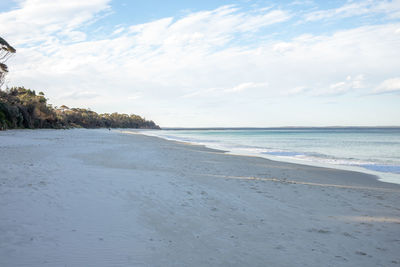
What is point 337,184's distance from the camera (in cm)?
974

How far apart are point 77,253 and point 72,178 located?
4.52 m

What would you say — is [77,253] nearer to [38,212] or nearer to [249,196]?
[38,212]

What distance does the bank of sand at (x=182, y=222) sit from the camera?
372 centimetres

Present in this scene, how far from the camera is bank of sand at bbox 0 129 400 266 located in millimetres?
3721

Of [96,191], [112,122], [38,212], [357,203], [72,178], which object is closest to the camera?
[38,212]

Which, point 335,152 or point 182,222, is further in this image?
point 335,152

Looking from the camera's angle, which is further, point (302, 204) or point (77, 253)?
point (302, 204)

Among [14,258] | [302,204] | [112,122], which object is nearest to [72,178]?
[14,258]

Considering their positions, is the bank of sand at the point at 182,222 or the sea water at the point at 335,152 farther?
the sea water at the point at 335,152

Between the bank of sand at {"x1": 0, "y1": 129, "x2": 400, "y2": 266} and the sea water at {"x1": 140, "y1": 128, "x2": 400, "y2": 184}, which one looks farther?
the sea water at {"x1": 140, "y1": 128, "x2": 400, "y2": 184}

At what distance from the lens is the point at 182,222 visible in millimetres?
5090

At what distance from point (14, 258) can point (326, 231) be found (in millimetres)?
5213

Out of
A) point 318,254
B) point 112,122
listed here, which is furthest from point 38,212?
point 112,122

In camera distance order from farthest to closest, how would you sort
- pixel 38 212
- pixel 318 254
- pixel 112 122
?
pixel 112 122, pixel 38 212, pixel 318 254
